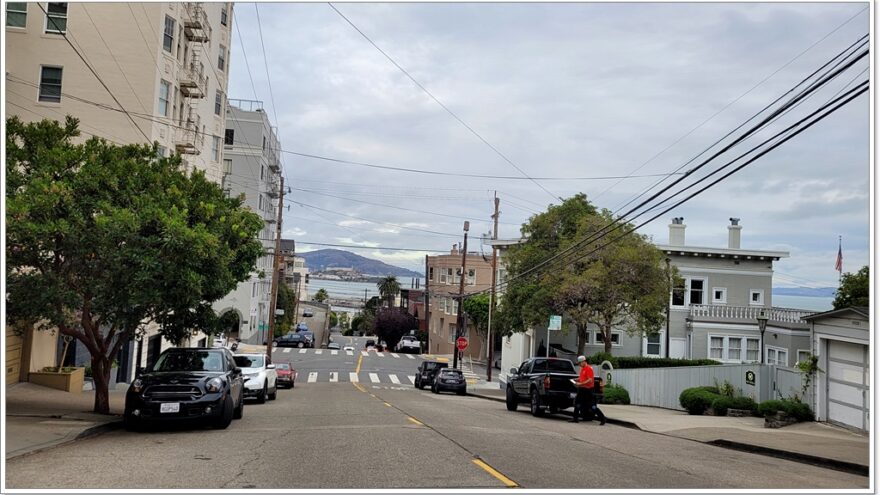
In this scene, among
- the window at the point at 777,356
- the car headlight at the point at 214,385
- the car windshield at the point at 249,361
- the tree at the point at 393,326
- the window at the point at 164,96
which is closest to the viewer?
the car headlight at the point at 214,385

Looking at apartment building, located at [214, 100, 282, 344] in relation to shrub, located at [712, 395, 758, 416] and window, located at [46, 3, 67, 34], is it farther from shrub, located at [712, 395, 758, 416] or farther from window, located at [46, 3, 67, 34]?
shrub, located at [712, 395, 758, 416]

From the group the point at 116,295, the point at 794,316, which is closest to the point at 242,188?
the point at 794,316

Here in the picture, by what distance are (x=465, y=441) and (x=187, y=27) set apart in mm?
29906

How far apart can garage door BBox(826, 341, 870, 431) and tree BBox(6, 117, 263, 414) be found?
14116 mm

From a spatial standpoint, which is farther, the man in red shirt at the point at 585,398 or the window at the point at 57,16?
the window at the point at 57,16

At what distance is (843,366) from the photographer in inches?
715

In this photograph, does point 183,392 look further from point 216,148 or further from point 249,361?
point 216,148

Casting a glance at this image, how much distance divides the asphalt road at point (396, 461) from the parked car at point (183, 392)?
36 cm

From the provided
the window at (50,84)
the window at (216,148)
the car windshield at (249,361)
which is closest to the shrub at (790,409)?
the car windshield at (249,361)

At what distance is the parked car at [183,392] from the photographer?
45.9 ft

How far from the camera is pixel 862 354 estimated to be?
17.5m

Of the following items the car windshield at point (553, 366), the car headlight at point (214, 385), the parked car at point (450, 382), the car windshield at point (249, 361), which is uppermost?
the car windshield at point (553, 366)

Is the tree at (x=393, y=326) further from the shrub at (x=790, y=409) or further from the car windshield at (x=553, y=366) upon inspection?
the shrub at (x=790, y=409)

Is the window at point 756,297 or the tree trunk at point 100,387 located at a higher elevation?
the window at point 756,297
